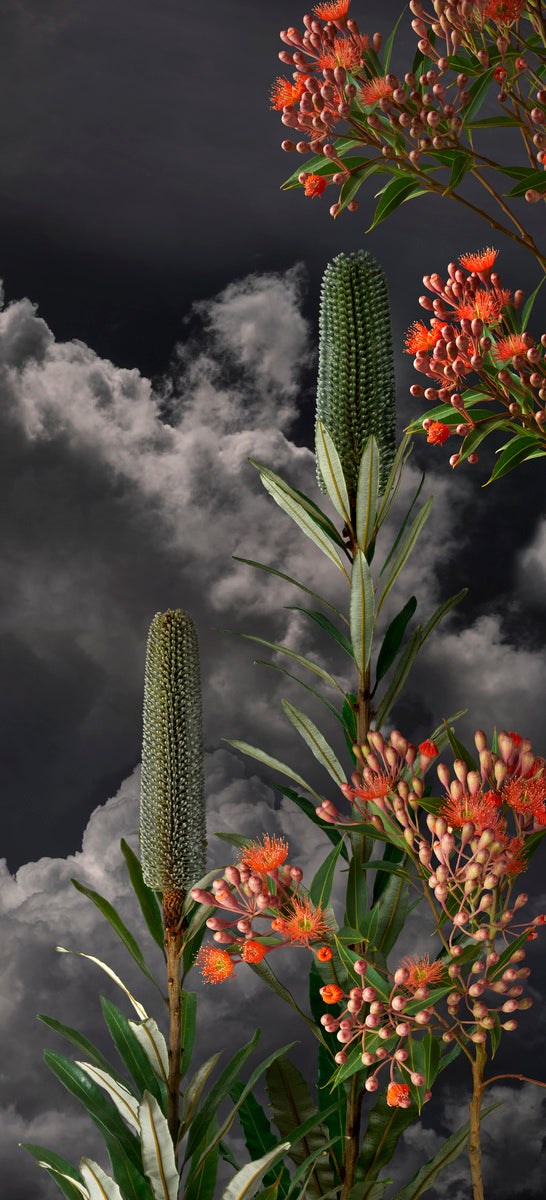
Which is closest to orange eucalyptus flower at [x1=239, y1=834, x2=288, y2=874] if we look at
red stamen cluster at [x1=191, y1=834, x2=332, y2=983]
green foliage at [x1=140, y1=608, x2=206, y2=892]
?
red stamen cluster at [x1=191, y1=834, x2=332, y2=983]

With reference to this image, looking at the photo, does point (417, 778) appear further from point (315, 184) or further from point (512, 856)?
point (315, 184)

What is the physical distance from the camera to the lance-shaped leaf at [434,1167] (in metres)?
1.61

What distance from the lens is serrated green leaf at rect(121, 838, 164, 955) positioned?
1.80 metres

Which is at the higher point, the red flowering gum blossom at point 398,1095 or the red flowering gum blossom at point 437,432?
the red flowering gum blossom at point 437,432

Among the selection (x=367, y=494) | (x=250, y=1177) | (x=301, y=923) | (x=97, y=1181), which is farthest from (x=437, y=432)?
(x=97, y=1181)

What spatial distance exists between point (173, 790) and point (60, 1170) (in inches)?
27.7

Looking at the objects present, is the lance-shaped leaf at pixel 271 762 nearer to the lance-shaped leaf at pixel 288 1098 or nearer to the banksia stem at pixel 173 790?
the banksia stem at pixel 173 790

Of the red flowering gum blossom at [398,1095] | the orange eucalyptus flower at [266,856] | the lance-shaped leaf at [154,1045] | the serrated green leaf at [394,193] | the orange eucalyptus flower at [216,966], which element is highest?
the serrated green leaf at [394,193]

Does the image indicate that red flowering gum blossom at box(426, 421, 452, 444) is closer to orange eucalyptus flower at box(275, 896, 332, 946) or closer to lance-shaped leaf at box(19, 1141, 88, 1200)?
orange eucalyptus flower at box(275, 896, 332, 946)

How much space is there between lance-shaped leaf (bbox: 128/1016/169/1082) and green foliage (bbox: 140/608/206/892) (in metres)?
0.24

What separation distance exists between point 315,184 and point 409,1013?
3.76ft

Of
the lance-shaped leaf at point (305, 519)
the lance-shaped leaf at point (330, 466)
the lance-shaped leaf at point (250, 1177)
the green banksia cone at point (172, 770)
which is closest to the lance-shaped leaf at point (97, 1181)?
the lance-shaped leaf at point (250, 1177)

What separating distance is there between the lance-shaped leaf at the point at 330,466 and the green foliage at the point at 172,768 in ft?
1.29

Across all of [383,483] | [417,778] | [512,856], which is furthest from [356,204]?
[512,856]
